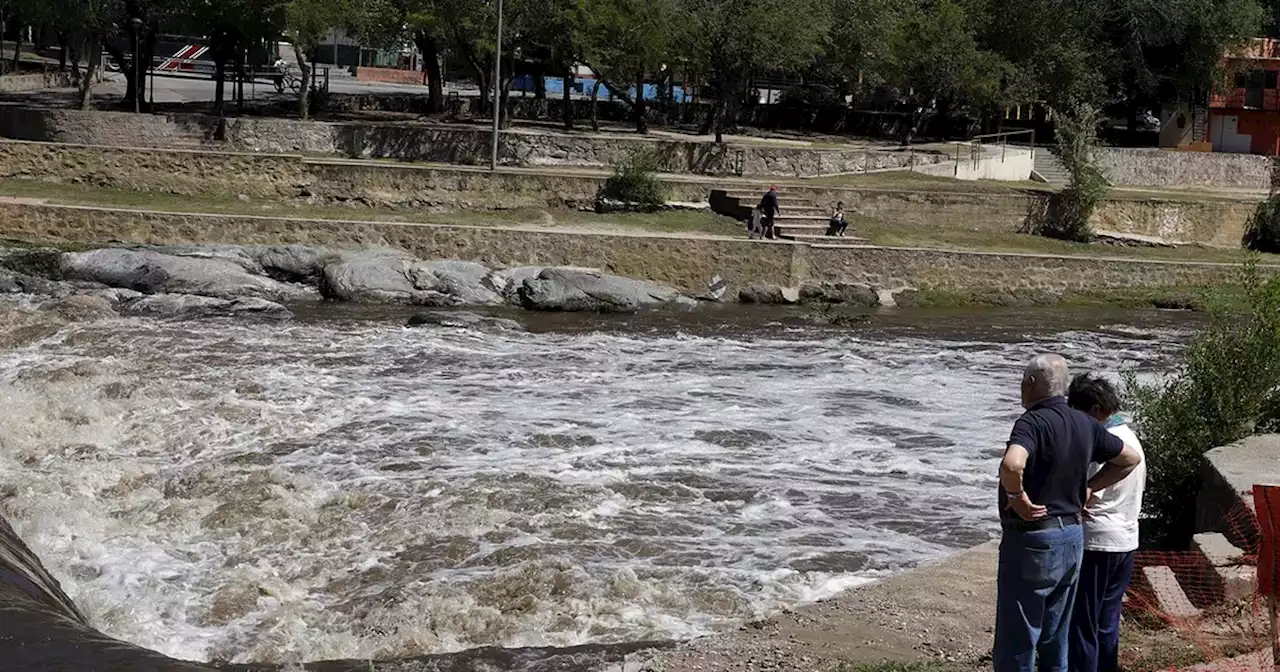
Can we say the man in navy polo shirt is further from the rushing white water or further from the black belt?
the rushing white water

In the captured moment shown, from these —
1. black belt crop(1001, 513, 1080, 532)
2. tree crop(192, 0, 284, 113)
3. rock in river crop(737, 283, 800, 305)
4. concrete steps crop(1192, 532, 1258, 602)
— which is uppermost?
tree crop(192, 0, 284, 113)

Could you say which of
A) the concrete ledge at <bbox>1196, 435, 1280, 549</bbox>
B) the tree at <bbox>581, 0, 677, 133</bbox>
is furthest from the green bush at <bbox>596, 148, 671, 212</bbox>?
the concrete ledge at <bbox>1196, 435, 1280, 549</bbox>

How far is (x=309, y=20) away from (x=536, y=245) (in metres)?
12.3

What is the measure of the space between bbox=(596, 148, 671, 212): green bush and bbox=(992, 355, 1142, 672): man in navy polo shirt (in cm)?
2672

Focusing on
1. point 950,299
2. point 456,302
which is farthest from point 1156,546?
point 950,299

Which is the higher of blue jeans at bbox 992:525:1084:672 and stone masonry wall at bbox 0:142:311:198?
stone masonry wall at bbox 0:142:311:198

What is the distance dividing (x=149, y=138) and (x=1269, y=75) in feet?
119

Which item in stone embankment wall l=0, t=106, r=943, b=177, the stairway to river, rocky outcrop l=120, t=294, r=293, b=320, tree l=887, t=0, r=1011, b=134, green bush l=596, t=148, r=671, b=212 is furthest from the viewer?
tree l=887, t=0, r=1011, b=134

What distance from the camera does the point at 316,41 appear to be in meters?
40.0

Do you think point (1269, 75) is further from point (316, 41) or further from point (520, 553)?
point (520, 553)

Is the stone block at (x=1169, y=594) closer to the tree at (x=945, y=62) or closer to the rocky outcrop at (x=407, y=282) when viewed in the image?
the rocky outcrop at (x=407, y=282)

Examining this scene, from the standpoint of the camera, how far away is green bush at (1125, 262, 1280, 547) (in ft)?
38.1

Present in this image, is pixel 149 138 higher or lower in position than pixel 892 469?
higher

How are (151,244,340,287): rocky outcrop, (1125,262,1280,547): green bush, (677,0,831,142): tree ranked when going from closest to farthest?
(1125,262,1280,547): green bush, (151,244,340,287): rocky outcrop, (677,0,831,142): tree
